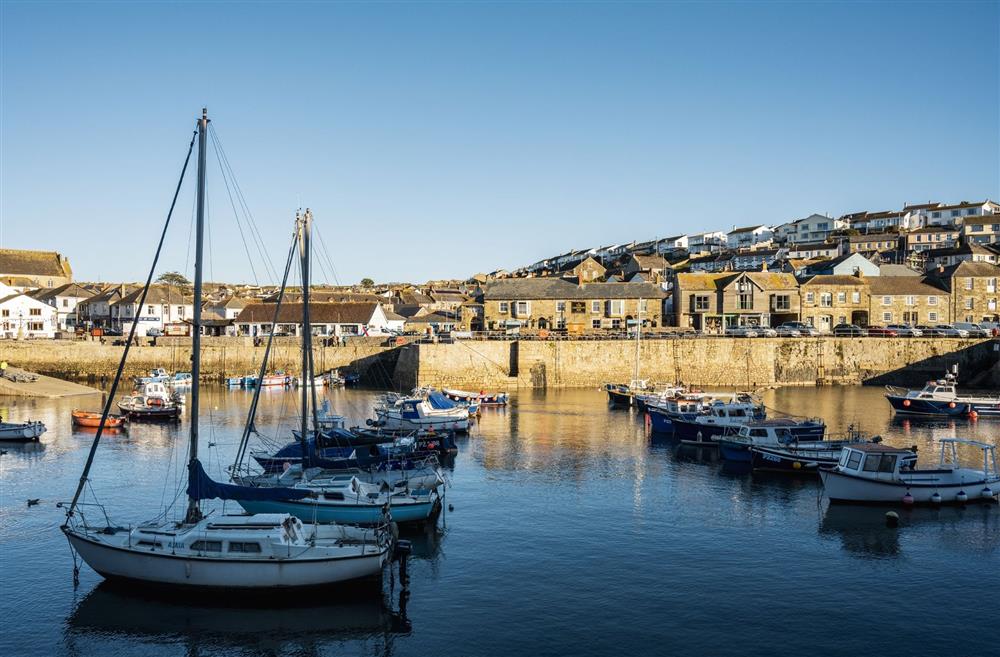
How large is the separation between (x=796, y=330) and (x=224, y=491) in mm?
60078

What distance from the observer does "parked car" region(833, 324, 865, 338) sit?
7294 centimetres

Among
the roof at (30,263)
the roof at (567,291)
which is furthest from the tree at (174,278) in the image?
the roof at (567,291)

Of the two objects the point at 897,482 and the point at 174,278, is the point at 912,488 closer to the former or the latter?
the point at 897,482

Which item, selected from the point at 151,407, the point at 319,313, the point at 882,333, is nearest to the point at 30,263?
the point at 319,313

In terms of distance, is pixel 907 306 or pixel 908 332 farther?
pixel 907 306

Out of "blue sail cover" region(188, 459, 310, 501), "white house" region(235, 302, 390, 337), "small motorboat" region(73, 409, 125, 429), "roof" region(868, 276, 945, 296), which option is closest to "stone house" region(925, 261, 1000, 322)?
"roof" region(868, 276, 945, 296)

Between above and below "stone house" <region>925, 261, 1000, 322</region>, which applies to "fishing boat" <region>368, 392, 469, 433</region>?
below

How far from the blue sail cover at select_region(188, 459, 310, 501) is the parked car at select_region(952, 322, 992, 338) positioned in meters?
64.6

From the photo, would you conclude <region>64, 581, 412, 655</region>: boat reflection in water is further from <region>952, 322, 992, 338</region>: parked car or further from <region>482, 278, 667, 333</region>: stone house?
<region>952, 322, 992, 338</region>: parked car

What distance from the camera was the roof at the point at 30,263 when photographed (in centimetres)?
11306

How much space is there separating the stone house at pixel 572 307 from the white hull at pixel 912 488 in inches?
1855

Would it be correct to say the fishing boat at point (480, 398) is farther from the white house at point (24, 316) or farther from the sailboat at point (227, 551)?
the white house at point (24, 316)

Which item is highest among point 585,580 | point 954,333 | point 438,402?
point 954,333

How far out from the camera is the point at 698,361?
224 ft
